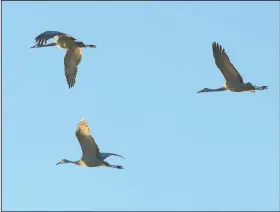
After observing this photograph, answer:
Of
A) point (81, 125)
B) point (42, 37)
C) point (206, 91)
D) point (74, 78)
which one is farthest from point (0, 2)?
point (206, 91)

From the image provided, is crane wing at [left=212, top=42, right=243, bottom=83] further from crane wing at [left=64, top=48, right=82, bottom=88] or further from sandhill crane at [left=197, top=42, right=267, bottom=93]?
crane wing at [left=64, top=48, right=82, bottom=88]

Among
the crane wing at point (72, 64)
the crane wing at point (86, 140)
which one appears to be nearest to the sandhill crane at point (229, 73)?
the crane wing at point (86, 140)

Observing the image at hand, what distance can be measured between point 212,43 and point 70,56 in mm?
7026

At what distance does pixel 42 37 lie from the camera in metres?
31.1

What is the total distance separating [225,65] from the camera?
32.4m

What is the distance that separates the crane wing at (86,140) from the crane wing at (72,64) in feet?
21.9

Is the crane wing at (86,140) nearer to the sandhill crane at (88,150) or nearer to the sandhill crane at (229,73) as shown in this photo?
the sandhill crane at (88,150)

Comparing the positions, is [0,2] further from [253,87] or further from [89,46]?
[253,87]

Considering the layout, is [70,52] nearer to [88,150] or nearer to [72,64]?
[72,64]

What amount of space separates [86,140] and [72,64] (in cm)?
752

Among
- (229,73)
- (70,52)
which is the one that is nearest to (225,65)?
(229,73)

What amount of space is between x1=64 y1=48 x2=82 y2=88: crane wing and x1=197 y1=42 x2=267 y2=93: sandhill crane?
22.3 feet

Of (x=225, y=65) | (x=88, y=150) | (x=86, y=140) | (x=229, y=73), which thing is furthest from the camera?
(x=229, y=73)

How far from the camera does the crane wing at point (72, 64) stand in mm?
36188
